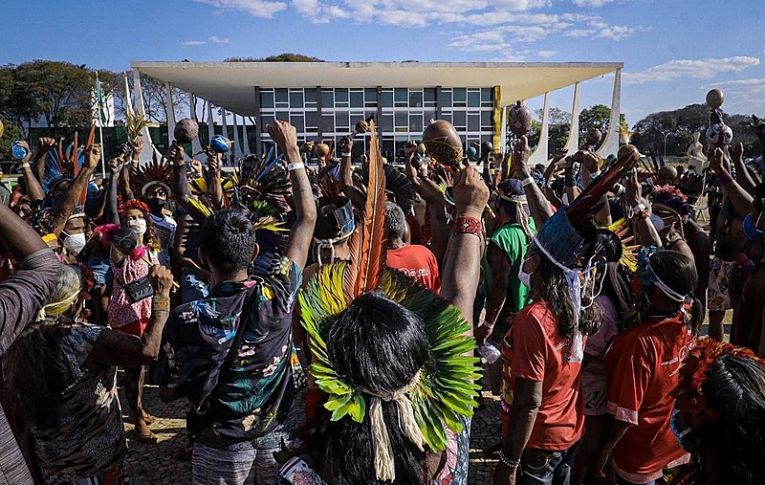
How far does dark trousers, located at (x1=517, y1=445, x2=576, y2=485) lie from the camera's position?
2521 millimetres

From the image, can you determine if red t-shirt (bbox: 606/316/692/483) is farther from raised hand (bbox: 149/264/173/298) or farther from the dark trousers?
raised hand (bbox: 149/264/173/298)

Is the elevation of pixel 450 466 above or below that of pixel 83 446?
above

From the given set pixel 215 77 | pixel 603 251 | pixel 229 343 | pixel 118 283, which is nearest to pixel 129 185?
pixel 118 283

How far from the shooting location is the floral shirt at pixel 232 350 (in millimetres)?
2217

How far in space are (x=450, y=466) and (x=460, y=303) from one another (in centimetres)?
59

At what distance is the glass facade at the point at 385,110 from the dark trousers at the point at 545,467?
29.4 meters

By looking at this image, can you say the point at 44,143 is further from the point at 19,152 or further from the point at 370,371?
the point at 370,371

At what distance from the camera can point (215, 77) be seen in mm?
28500

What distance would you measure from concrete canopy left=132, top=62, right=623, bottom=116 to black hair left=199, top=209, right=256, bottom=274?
2534 cm

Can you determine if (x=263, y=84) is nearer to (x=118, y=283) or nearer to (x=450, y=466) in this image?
(x=118, y=283)


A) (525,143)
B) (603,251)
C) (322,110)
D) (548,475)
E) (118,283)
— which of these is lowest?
(548,475)

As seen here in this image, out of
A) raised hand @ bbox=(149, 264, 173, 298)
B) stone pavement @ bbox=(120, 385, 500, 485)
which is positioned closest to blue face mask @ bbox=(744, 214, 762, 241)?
stone pavement @ bbox=(120, 385, 500, 485)

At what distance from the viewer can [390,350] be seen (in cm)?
139

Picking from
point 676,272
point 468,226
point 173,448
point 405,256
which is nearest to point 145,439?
point 173,448
